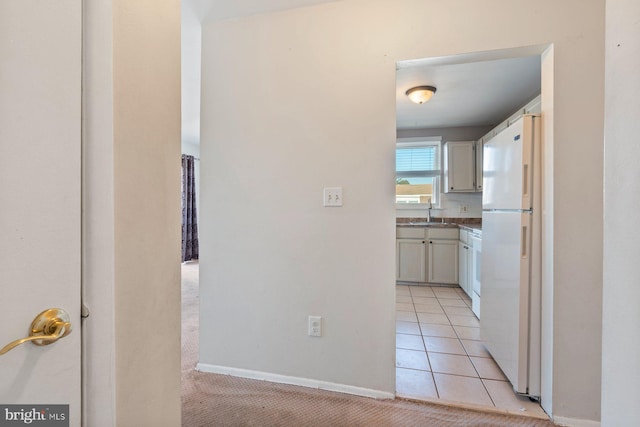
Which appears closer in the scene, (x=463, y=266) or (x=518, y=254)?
(x=518, y=254)

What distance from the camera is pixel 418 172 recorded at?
4477mm

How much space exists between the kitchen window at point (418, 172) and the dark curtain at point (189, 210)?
4.02m

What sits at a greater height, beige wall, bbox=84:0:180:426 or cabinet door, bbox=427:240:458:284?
beige wall, bbox=84:0:180:426

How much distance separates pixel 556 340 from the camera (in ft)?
4.79

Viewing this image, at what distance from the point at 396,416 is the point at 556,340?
37.6 inches

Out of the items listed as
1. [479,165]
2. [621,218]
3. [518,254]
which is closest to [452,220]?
[479,165]

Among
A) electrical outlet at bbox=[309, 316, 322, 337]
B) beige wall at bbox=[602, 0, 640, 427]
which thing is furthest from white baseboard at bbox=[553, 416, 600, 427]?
electrical outlet at bbox=[309, 316, 322, 337]

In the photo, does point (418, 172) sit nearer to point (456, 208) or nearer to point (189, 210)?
Answer: point (456, 208)

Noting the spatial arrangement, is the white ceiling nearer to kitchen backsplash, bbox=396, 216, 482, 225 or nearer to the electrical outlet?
kitchen backsplash, bbox=396, 216, 482, 225

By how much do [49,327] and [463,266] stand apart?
12.7 feet

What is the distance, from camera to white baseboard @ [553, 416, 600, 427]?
143cm

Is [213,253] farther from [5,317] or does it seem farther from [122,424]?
[5,317]

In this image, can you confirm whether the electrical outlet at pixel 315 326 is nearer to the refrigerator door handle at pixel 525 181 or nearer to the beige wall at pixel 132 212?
the beige wall at pixel 132 212

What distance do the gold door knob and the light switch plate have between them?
1.31 meters
